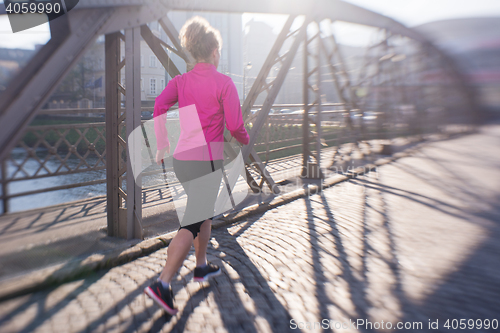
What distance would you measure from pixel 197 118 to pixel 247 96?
3.09 meters

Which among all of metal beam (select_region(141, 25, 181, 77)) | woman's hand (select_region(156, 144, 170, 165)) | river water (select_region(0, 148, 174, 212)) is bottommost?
river water (select_region(0, 148, 174, 212))

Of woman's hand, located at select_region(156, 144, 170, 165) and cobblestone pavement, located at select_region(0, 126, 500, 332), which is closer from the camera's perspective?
cobblestone pavement, located at select_region(0, 126, 500, 332)

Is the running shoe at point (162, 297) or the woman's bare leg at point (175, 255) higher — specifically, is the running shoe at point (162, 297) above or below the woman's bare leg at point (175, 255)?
below

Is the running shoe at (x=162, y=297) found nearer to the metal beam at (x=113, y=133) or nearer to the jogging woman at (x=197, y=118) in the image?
the jogging woman at (x=197, y=118)

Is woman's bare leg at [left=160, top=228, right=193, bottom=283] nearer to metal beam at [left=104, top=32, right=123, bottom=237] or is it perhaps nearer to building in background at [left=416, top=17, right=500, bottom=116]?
metal beam at [left=104, top=32, right=123, bottom=237]

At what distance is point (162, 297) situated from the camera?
239 centimetres

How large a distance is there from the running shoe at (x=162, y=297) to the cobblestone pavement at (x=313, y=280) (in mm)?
68

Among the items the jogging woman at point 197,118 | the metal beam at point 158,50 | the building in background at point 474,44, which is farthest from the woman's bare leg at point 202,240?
the building in background at point 474,44

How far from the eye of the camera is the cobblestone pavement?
2.40 metres

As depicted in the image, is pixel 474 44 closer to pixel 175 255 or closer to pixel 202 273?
pixel 202 273

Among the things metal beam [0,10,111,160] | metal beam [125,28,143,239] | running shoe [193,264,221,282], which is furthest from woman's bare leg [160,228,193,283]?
metal beam [125,28,143,239]

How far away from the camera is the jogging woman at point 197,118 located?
2.51 metres

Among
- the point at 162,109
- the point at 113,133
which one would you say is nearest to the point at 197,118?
the point at 162,109

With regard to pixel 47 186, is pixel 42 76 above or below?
above
